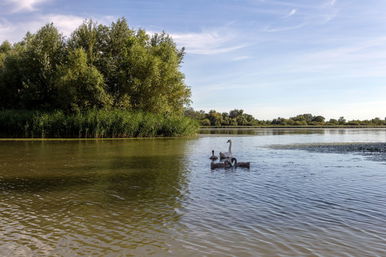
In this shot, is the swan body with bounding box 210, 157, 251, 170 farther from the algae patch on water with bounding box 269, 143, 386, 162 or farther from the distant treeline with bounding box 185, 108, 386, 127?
the distant treeline with bounding box 185, 108, 386, 127

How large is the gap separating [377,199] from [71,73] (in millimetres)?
38512

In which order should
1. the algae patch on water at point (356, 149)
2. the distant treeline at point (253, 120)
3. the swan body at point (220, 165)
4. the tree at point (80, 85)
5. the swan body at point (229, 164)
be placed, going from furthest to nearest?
the distant treeline at point (253, 120), the tree at point (80, 85), the algae patch on water at point (356, 149), the swan body at point (229, 164), the swan body at point (220, 165)

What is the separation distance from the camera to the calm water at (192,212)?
6801 mm

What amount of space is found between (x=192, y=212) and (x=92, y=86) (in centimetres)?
3663

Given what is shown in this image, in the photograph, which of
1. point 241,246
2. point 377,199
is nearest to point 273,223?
point 241,246

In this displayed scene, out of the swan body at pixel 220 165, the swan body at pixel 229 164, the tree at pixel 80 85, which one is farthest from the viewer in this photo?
the tree at pixel 80 85

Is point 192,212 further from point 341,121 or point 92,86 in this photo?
point 341,121

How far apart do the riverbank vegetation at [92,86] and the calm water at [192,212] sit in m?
25.8

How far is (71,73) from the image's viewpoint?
42344 millimetres

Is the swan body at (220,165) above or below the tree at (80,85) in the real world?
below

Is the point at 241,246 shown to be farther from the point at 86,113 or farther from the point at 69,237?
the point at 86,113

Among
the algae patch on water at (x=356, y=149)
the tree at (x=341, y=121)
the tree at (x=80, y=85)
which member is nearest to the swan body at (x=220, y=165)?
the algae patch on water at (x=356, y=149)

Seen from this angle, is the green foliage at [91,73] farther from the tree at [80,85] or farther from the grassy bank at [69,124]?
the grassy bank at [69,124]

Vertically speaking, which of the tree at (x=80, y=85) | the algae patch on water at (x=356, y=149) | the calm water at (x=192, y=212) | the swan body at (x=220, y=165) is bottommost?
the calm water at (x=192, y=212)
